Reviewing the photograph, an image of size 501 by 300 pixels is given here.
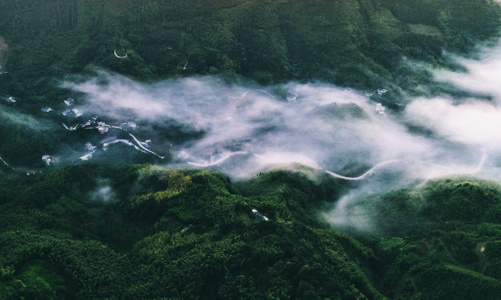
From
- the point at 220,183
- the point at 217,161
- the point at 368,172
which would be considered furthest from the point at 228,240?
the point at 368,172

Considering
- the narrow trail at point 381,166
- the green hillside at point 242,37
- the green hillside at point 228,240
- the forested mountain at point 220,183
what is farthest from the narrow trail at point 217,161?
the green hillside at point 242,37

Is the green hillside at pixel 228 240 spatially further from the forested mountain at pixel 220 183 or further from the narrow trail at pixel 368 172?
the narrow trail at pixel 368 172

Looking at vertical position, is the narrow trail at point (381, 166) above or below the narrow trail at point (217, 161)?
above

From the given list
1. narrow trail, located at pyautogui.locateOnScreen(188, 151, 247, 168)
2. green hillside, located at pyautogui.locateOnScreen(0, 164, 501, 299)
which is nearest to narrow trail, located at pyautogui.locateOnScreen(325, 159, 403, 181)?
green hillside, located at pyautogui.locateOnScreen(0, 164, 501, 299)

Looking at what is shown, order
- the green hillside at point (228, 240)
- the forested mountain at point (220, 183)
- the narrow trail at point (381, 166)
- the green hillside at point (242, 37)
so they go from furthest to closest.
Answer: the green hillside at point (242, 37)
the narrow trail at point (381, 166)
the forested mountain at point (220, 183)
the green hillside at point (228, 240)

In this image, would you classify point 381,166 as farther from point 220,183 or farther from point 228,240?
point 228,240

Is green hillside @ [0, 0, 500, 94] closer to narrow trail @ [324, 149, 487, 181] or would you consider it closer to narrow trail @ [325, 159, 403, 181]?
narrow trail @ [325, 159, 403, 181]

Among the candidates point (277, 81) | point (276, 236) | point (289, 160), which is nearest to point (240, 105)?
point (277, 81)

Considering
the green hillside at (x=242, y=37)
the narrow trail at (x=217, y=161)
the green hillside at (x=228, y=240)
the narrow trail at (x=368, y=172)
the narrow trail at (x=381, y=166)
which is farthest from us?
the green hillside at (x=242, y=37)

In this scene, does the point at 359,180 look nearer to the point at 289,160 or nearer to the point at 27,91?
the point at 289,160
